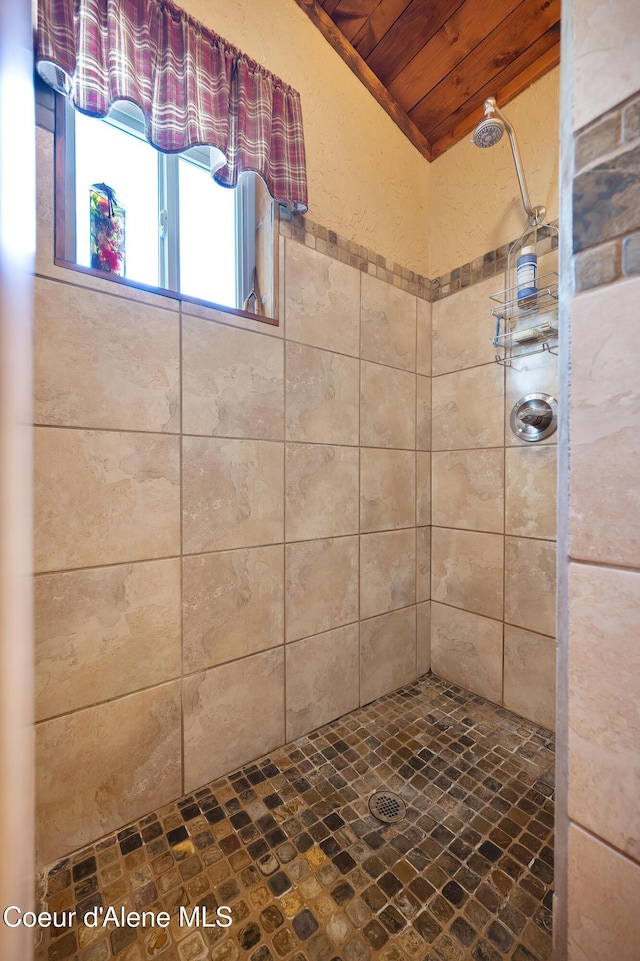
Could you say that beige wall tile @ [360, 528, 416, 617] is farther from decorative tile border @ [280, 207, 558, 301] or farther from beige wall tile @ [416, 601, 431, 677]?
decorative tile border @ [280, 207, 558, 301]

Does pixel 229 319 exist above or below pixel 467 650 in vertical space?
above

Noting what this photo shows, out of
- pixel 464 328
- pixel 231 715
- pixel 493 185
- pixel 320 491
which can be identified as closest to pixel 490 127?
pixel 493 185

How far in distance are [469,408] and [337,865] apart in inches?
50.7

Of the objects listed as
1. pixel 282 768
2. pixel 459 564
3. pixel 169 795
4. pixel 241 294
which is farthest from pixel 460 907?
pixel 241 294

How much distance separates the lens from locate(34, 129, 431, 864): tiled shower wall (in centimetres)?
79

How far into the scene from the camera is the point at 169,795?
0.92m

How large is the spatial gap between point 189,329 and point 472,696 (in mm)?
1457

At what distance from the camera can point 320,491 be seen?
1.18 meters

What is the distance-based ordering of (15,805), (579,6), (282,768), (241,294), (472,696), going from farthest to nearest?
1. (472,696)
2. (241,294)
3. (282,768)
4. (579,6)
5. (15,805)

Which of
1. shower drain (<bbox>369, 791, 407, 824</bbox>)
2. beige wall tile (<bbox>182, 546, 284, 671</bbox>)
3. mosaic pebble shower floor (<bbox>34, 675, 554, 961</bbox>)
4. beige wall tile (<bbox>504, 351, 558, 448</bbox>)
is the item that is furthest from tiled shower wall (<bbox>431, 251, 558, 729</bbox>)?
beige wall tile (<bbox>182, 546, 284, 671</bbox>)

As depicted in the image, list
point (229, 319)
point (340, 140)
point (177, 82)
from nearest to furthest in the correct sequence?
point (177, 82) → point (229, 319) → point (340, 140)

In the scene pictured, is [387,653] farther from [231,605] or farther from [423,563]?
[231,605]

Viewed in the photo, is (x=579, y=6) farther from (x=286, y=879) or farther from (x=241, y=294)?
(x=286, y=879)

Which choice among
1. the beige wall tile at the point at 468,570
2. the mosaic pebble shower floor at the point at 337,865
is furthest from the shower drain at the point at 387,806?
the beige wall tile at the point at 468,570
